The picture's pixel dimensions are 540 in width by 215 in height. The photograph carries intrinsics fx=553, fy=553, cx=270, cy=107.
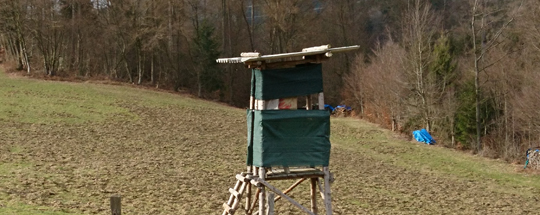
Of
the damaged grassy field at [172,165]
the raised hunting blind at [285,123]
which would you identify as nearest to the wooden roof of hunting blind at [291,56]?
the raised hunting blind at [285,123]

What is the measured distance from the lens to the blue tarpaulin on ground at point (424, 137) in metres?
30.1

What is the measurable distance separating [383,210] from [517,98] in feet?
66.6

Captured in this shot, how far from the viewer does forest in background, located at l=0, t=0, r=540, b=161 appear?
32.9 meters

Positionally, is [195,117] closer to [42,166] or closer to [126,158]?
[126,158]

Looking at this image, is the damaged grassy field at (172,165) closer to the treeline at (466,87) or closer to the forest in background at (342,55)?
the treeline at (466,87)

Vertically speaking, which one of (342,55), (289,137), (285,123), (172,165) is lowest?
(172,165)

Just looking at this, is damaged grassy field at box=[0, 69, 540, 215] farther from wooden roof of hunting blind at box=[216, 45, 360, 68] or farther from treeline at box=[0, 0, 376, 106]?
treeline at box=[0, 0, 376, 106]

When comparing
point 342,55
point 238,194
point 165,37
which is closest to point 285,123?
point 238,194

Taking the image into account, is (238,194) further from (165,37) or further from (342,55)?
(342,55)

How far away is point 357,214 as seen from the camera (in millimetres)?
14031

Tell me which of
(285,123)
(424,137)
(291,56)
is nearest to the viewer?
(291,56)

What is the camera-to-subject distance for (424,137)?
30125 millimetres

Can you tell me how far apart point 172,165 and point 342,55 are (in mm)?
36534

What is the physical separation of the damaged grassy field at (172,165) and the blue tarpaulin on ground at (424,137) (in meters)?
1.36
